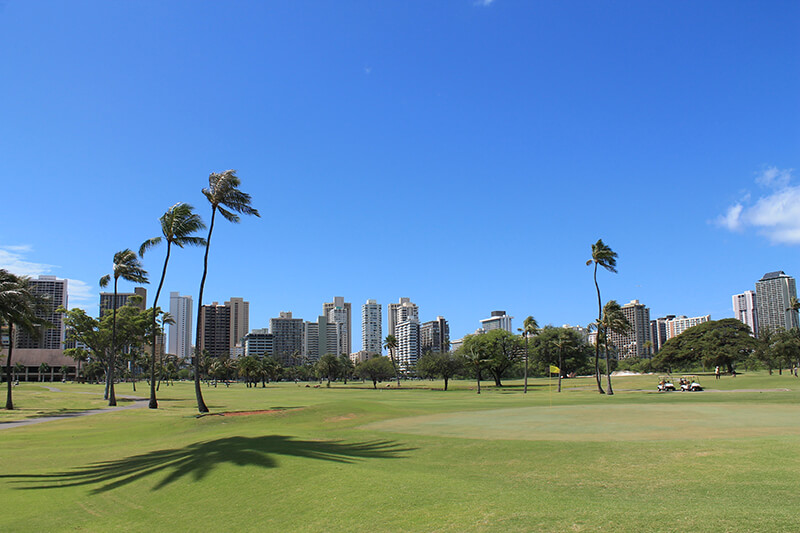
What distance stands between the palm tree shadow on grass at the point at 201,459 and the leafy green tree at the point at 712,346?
12031 centimetres

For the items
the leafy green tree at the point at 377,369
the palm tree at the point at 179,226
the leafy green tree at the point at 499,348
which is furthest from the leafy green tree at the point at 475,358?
the palm tree at the point at 179,226

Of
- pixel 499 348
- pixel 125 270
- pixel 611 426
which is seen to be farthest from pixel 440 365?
pixel 611 426

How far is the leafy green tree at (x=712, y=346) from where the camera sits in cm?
12012

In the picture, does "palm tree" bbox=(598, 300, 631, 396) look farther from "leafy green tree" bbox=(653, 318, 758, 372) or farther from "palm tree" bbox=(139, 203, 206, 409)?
"leafy green tree" bbox=(653, 318, 758, 372)

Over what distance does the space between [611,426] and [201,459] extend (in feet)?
61.3

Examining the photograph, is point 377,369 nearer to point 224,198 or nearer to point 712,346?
point 712,346

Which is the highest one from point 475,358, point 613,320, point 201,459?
point 613,320

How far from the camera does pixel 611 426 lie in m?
25.6

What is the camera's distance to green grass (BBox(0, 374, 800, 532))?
10086 mm

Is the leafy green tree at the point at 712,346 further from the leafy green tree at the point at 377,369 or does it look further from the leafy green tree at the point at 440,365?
the leafy green tree at the point at 377,369

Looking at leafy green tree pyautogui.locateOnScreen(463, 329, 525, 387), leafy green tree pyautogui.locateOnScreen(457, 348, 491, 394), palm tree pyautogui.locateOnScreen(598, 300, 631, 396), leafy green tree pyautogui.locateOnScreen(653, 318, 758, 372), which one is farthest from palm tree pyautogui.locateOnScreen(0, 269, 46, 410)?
leafy green tree pyautogui.locateOnScreen(653, 318, 758, 372)

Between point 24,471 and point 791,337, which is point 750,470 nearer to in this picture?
point 24,471

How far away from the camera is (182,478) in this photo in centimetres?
1523

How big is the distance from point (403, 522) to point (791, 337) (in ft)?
352
